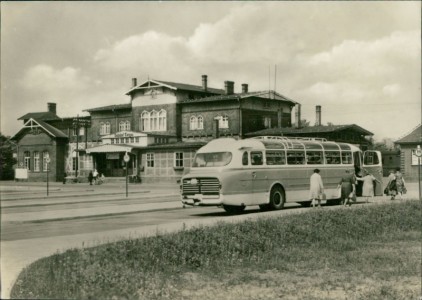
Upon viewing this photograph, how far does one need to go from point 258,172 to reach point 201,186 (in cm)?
222

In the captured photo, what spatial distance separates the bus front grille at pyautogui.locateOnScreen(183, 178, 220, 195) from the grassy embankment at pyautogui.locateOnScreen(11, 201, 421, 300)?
12.9 ft

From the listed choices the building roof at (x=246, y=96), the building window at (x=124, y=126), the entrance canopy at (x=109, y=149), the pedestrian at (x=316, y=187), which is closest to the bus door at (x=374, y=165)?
the pedestrian at (x=316, y=187)

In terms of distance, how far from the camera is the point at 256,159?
20312mm

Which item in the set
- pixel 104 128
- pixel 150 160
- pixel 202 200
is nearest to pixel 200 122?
pixel 150 160

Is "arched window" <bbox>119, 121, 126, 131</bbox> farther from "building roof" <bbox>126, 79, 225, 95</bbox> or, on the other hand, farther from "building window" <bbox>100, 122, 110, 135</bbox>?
"building roof" <bbox>126, 79, 225, 95</bbox>

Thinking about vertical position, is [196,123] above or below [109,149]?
above

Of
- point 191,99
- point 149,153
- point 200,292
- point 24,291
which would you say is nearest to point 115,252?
point 200,292

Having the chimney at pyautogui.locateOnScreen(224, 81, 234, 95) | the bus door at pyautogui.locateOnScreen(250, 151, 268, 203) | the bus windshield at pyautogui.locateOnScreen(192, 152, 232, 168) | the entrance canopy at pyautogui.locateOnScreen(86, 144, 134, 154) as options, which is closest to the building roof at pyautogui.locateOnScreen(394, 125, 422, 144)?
the chimney at pyautogui.locateOnScreen(224, 81, 234, 95)

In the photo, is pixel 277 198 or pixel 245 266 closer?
pixel 245 266

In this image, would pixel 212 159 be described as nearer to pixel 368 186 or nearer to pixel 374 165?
pixel 368 186

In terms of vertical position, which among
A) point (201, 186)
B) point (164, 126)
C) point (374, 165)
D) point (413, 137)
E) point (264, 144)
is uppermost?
point (164, 126)

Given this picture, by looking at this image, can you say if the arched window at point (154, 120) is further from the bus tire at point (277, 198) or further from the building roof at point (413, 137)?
the bus tire at point (277, 198)

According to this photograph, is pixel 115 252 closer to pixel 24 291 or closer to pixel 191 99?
pixel 24 291

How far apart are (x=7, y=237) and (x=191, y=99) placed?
43468mm
